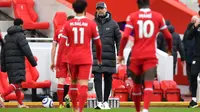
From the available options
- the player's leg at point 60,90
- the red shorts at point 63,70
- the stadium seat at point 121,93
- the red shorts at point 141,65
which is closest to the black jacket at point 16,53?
the player's leg at point 60,90

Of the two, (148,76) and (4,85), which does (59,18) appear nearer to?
(4,85)

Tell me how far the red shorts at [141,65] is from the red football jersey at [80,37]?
0.87 m

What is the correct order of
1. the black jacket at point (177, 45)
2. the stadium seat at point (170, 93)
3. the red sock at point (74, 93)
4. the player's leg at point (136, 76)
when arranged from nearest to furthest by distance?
the player's leg at point (136, 76) → the red sock at point (74, 93) → the stadium seat at point (170, 93) → the black jacket at point (177, 45)

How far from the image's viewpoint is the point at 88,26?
49.8 feet

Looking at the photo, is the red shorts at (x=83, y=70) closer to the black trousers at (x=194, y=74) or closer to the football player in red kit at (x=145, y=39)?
the football player in red kit at (x=145, y=39)

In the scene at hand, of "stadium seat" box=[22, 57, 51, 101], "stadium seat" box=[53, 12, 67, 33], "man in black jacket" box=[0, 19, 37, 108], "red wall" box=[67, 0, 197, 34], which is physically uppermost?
"red wall" box=[67, 0, 197, 34]

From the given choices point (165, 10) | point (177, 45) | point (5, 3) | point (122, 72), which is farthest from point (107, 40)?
point (165, 10)

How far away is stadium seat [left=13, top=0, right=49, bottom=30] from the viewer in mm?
24719

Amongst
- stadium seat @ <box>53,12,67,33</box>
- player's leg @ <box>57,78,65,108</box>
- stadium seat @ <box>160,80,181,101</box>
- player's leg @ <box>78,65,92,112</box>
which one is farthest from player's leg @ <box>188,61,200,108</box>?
stadium seat @ <box>53,12,67,33</box>

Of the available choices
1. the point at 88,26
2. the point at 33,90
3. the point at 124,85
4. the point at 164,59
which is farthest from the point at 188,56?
the point at 88,26

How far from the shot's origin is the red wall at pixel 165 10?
26156mm

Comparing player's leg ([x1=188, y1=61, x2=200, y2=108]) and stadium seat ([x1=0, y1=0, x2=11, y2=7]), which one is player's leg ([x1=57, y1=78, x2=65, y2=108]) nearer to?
player's leg ([x1=188, y1=61, x2=200, y2=108])

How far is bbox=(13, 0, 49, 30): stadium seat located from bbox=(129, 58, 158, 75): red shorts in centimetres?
1016

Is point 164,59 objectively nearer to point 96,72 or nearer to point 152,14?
point 96,72
